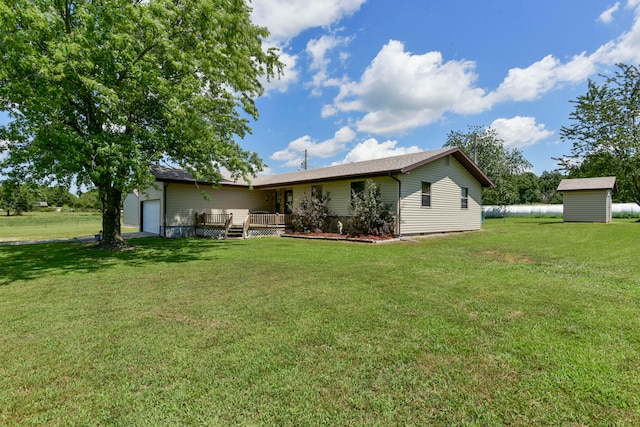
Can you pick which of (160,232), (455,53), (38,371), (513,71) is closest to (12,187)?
(160,232)

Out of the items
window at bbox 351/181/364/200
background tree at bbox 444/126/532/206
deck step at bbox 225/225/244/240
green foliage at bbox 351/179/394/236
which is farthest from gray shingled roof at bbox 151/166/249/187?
background tree at bbox 444/126/532/206

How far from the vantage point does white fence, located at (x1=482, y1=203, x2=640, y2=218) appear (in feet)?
105

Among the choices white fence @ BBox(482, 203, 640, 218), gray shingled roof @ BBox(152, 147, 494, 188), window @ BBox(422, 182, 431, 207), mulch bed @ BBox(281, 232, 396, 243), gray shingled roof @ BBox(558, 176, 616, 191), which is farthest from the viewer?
white fence @ BBox(482, 203, 640, 218)

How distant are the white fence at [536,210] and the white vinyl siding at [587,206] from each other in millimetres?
9829

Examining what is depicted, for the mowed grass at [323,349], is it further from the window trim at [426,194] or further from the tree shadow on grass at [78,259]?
the window trim at [426,194]

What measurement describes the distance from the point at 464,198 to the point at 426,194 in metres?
3.97

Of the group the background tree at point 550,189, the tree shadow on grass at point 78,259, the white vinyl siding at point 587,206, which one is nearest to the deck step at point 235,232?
the tree shadow on grass at point 78,259

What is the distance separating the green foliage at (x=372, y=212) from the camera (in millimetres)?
13695

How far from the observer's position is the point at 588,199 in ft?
76.1

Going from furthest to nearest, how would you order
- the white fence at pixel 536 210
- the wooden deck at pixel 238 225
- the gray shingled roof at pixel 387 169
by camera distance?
the white fence at pixel 536 210 < the wooden deck at pixel 238 225 < the gray shingled roof at pixel 387 169

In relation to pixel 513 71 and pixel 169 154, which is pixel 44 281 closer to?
pixel 169 154

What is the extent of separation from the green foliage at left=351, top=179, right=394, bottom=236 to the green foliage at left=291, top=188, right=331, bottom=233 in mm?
2187

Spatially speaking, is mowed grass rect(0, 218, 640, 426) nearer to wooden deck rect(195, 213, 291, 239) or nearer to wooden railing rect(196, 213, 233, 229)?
wooden deck rect(195, 213, 291, 239)

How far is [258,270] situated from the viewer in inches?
280
